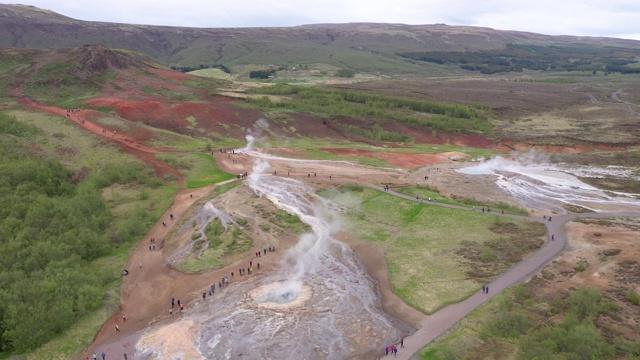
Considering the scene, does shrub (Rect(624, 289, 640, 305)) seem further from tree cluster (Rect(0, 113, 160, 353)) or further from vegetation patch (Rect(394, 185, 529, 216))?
tree cluster (Rect(0, 113, 160, 353))

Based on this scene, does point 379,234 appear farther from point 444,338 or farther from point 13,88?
point 13,88

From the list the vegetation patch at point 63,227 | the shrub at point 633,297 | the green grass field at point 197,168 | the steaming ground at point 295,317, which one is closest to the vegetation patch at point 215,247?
the steaming ground at point 295,317

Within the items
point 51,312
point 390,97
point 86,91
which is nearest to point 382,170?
point 51,312

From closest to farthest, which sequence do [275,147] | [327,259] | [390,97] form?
[327,259]
[275,147]
[390,97]

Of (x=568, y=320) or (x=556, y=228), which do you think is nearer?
(x=568, y=320)

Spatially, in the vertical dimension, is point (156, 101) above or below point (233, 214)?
above

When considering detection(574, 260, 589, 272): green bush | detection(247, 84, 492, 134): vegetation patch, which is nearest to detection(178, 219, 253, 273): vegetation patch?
detection(574, 260, 589, 272): green bush
